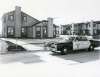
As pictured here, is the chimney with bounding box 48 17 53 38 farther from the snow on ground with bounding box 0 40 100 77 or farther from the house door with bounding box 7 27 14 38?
the house door with bounding box 7 27 14 38

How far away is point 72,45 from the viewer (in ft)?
14.6

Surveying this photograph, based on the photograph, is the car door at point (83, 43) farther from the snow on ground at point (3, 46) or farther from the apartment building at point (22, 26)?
the snow on ground at point (3, 46)

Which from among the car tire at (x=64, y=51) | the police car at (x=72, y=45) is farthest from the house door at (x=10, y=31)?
the car tire at (x=64, y=51)

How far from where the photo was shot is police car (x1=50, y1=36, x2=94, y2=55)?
158 inches

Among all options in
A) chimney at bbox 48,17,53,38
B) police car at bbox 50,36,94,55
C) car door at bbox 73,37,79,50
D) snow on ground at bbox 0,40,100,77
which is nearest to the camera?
snow on ground at bbox 0,40,100,77

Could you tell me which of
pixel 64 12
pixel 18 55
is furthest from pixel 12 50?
pixel 64 12

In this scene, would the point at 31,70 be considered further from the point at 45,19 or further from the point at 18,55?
the point at 45,19

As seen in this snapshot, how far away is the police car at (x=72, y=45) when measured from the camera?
4016mm

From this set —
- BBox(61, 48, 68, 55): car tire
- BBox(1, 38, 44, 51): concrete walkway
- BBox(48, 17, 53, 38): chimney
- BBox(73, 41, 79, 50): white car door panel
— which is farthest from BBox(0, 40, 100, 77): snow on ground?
BBox(73, 41, 79, 50): white car door panel

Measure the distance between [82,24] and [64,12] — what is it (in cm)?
65

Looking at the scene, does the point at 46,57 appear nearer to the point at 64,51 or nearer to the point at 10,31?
the point at 64,51

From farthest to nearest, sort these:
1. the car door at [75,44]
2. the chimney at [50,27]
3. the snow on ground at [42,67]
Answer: the car door at [75,44]
the chimney at [50,27]
the snow on ground at [42,67]

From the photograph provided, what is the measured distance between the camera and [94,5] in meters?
4.44

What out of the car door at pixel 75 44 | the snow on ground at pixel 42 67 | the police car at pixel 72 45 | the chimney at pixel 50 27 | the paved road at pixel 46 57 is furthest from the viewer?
the car door at pixel 75 44
